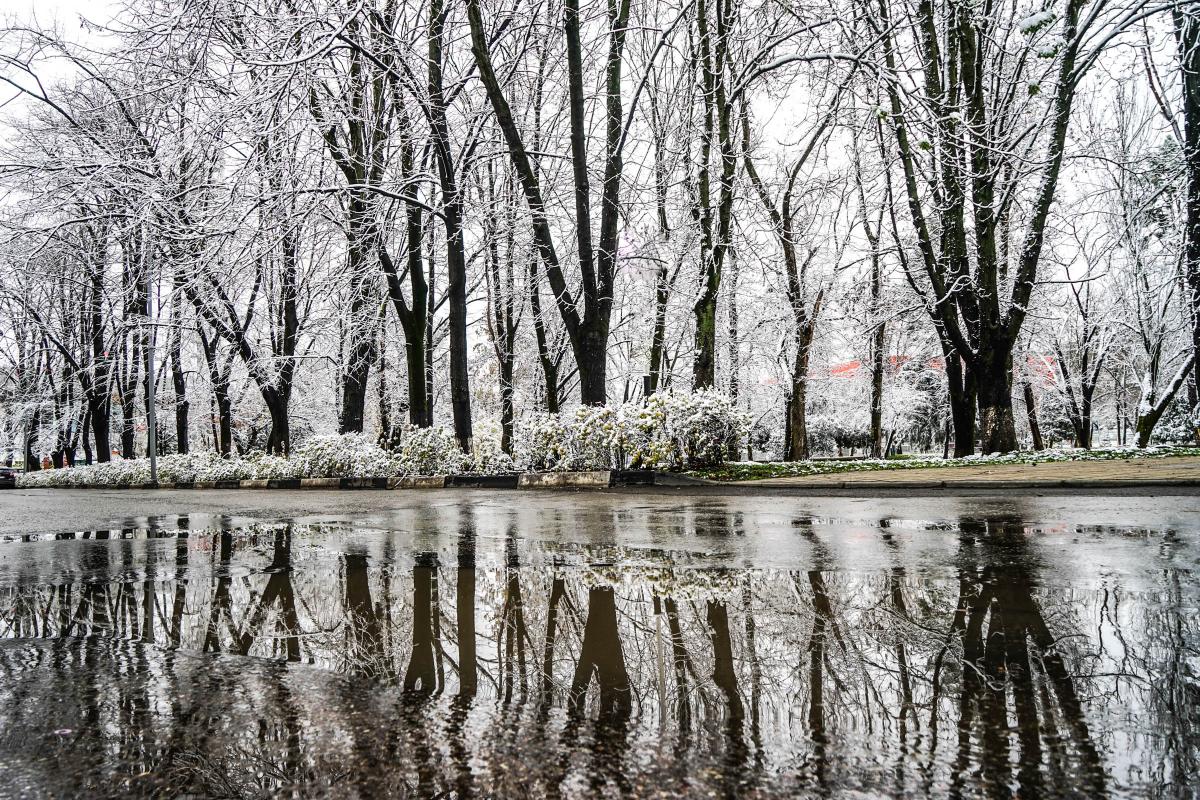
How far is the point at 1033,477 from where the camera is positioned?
10078 millimetres

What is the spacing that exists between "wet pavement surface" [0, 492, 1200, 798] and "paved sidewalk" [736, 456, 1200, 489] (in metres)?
4.06

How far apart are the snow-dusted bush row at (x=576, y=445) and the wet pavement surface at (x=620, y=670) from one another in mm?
7179

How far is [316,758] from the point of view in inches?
81.3

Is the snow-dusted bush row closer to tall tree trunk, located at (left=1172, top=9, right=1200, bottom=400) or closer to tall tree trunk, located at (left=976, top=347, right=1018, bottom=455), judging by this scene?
tall tree trunk, located at (left=976, top=347, right=1018, bottom=455)

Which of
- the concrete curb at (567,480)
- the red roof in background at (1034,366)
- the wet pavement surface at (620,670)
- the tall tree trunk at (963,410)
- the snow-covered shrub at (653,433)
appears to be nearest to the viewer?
the wet pavement surface at (620,670)

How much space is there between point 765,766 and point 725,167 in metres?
16.4

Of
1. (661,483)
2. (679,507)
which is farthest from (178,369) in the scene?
(679,507)

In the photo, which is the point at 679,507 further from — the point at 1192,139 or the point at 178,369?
the point at 178,369

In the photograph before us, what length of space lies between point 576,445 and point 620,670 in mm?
11032

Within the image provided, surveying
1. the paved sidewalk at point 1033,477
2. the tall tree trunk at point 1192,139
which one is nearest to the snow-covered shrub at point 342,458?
the paved sidewalk at point 1033,477

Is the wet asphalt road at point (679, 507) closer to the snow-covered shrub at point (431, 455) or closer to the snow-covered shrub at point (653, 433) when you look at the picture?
the snow-covered shrub at point (653, 433)

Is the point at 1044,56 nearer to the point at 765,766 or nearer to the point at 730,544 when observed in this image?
the point at 730,544

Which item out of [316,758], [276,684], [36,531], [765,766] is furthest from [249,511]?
[765,766]

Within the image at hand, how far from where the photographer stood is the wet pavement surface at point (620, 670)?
1928mm
